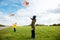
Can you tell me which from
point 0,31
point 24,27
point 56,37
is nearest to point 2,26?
point 0,31

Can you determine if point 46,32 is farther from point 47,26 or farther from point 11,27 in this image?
point 11,27

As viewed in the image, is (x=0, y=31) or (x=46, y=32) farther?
(x=0, y=31)

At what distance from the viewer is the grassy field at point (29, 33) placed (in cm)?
1502

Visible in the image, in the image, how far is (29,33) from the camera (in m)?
15.3

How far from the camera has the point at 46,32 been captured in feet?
50.8

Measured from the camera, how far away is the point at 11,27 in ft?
53.5

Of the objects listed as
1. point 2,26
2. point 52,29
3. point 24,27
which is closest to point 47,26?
point 52,29

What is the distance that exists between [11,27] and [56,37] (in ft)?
9.72

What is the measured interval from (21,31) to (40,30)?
3.65 feet

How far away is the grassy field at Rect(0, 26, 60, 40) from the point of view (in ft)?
49.3

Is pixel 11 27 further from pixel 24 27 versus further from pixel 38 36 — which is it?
pixel 38 36

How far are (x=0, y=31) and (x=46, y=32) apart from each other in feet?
9.75

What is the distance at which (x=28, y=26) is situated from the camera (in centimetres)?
1573

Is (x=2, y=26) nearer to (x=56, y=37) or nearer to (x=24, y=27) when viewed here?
(x=24, y=27)
